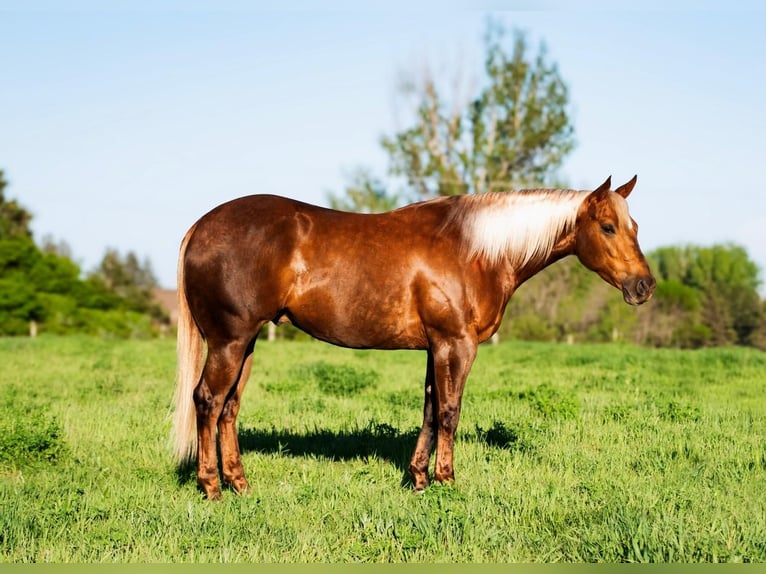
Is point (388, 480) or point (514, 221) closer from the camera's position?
point (514, 221)

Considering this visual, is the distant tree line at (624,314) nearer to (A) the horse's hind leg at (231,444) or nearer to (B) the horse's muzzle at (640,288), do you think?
(B) the horse's muzzle at (640,288)

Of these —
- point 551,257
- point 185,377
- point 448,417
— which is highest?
point 551,257

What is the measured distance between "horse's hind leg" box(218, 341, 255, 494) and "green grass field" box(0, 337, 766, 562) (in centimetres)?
16

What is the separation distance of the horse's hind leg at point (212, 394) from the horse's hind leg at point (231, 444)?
148 millimetres

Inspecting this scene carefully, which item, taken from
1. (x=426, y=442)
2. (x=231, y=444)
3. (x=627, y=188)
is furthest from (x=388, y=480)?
(x=627, y=188)

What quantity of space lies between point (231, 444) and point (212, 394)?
17.9 inches

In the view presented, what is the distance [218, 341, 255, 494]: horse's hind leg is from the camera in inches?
218

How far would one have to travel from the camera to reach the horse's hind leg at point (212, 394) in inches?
211

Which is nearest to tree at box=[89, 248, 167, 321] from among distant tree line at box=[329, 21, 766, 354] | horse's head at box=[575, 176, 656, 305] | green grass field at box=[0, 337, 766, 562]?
distant tree line at box=[329, 21, 766, 354]

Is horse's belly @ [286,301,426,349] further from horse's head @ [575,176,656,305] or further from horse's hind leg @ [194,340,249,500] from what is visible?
horse's head @ [575,176,656,305]

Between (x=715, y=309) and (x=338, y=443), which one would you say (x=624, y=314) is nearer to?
(x=715, y=309)

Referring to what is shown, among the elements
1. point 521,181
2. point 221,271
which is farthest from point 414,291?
point 521,181

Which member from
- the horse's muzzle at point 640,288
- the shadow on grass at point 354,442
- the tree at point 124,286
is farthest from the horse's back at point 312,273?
the tree at point 124,286

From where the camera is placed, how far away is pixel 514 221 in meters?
5.57
